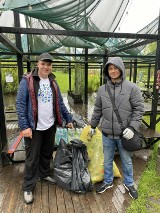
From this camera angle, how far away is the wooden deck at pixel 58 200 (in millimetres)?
2211

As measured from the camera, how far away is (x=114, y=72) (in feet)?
6.92

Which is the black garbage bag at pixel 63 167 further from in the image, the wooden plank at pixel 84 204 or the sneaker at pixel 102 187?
the sneaker at pixel 102 187

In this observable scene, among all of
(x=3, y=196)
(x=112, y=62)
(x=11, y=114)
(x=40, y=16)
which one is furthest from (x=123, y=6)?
(x=11, y=114)

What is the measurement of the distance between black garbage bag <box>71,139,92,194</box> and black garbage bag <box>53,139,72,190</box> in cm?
8

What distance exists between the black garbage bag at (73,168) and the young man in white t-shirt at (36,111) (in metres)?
0.28

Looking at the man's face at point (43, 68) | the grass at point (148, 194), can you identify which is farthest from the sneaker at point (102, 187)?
the man's face at point (43, 68)

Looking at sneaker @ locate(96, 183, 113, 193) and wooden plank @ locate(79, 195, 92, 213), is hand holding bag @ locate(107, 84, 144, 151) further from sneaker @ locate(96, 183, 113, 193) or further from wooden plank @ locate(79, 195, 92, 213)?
wooden plank @ locate(79, 195, 92, 213)

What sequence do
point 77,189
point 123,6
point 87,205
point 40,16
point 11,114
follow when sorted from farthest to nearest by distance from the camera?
point 11,114 → point 123,6 → point 40,16 → point 77,189 → point 87,205

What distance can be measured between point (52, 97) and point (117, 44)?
370cm

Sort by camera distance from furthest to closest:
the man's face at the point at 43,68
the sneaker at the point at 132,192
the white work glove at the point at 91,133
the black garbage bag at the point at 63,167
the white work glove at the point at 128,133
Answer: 1. the white work glove at the point at 91,133
2. the black garbage bag at the point at 63,167
3. the sneaker at the point at 132,192
4. the man's face at the point at 43,68
5. the white work glove at the point at 128,133

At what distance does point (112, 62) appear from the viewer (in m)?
2.06

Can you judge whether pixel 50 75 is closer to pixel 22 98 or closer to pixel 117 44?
pixel 22 98

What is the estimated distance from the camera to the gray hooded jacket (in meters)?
2.09

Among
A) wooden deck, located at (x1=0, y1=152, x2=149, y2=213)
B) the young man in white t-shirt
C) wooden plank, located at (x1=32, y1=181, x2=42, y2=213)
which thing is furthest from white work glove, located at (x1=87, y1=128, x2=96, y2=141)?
wooden plank, located at (x1=32, y1=181, x2=42, y2=213)
